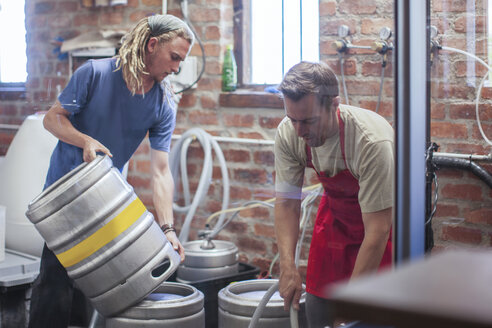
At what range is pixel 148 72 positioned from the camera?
1.41 m

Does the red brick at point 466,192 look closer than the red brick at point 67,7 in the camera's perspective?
Yes

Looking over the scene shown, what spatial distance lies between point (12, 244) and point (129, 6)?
784 millimetres

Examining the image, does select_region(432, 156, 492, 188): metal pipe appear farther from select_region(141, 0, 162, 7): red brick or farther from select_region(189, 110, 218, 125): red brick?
select_region(141, 0, 162, 7): red brick

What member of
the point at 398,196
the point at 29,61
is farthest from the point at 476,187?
the point at 29,61

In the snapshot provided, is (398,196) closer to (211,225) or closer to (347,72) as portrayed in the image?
(347,72)

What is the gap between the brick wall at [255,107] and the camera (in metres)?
1.43

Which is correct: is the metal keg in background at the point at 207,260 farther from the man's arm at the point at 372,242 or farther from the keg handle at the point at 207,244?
the man's arm at the point at 372,242

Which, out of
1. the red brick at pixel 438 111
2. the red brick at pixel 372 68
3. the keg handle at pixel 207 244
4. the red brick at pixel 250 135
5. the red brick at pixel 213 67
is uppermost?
the red brick at pixel 213 67

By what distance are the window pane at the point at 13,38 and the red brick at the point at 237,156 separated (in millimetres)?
665

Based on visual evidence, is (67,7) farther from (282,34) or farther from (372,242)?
(372,242)

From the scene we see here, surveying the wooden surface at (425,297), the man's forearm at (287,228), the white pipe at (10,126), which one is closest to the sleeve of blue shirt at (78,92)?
the white pipe at (10,126)

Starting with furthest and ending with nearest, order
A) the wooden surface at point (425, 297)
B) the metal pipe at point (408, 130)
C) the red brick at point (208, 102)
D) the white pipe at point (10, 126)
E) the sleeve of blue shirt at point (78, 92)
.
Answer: the red brick at point (208, 102), the white pipe at point (10, 126), the sleeve of blue shirt at point (78, 92), the metal pipe at point (408, 130), the wooden surface at point (425, 297)

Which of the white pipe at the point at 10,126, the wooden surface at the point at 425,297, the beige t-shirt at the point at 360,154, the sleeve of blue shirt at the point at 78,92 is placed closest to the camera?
the wooden surface at the point at 425,297

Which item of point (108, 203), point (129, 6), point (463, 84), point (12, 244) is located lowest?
point (12, 244)
